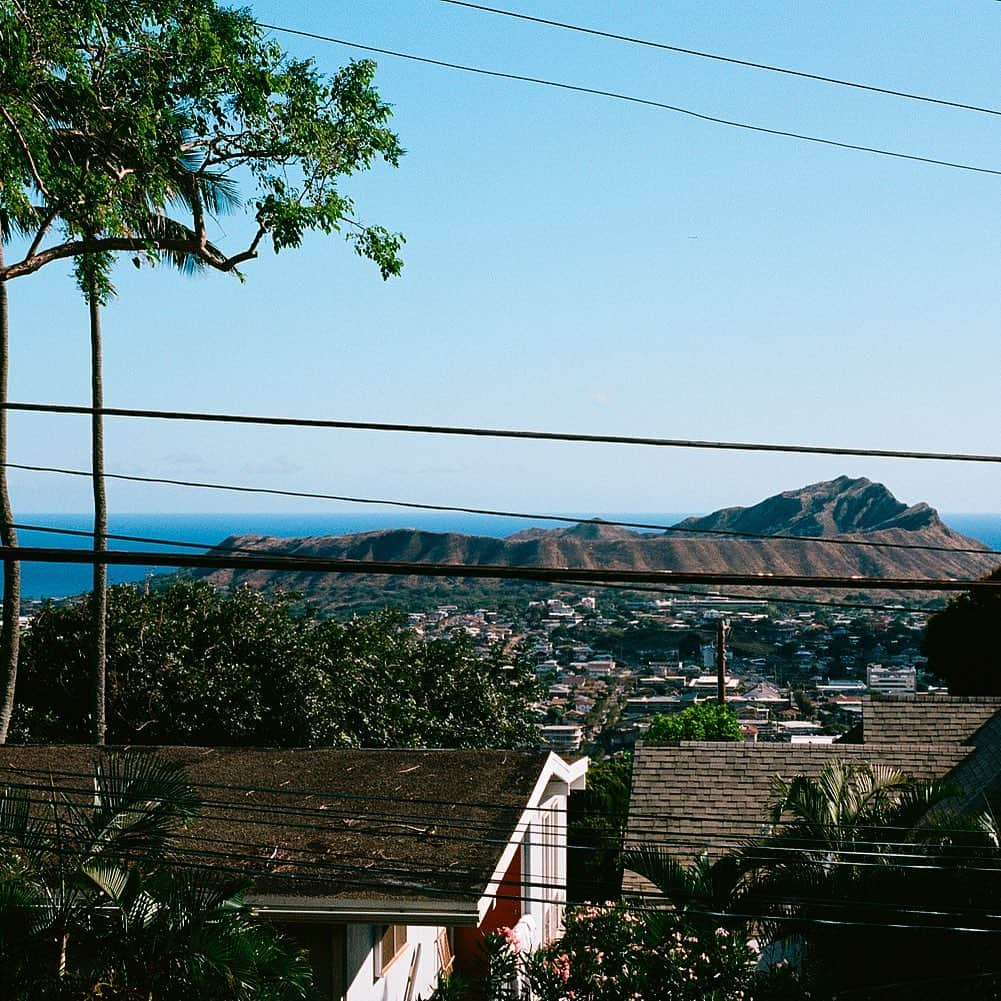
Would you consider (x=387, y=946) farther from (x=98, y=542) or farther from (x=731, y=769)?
(x=98, y=542)

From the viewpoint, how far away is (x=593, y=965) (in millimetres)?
11711

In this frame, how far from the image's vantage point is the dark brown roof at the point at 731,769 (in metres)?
20.4

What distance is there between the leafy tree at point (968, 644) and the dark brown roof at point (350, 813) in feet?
84.9

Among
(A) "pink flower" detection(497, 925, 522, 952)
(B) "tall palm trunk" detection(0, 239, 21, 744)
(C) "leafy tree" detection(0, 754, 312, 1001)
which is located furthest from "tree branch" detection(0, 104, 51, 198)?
(A) "pink flower" detection(497, 925, 522, 952)

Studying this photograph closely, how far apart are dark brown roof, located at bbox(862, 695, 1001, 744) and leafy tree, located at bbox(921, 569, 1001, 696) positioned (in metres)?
14.5

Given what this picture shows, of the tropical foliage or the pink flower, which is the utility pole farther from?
the tropical foliage

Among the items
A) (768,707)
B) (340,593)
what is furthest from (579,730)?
(340,593)

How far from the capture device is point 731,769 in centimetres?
2167

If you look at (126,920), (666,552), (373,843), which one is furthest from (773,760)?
(666,552)

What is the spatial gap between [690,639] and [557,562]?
1295 centimetres

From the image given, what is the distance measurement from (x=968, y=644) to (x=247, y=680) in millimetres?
22913

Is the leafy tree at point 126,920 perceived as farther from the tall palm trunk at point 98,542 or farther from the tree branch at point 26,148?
the tall palm trunk at point 98,542

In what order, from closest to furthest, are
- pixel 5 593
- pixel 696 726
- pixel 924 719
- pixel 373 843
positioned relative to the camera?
pixel 373 843
pixel 5 593
pixel 924 719
pixel 696 726

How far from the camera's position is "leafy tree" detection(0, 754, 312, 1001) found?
879 cm
